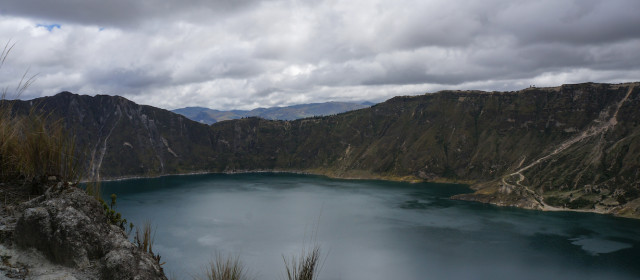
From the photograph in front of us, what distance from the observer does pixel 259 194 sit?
132m

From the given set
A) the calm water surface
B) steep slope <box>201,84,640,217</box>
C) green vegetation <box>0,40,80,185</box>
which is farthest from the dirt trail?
green vegetation <box>0,40,80,185</box>

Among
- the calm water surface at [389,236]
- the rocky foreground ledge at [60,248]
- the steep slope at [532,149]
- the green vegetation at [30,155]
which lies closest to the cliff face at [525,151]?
the steep slope at [532,149]

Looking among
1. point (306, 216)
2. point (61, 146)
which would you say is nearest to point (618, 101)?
point (306, 216)

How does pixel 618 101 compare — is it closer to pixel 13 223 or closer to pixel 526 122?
pixel 526 122

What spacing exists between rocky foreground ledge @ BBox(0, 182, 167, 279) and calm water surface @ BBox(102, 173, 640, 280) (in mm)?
41553

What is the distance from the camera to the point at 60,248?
6.50 meters

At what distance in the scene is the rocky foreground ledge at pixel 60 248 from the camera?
623 cm

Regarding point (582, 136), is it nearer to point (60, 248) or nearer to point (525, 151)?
point (525, 151)

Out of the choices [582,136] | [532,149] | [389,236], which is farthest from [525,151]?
[389,236]

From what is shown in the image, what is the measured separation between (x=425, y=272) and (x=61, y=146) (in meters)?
54.7

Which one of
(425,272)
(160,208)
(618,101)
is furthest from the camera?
(618,101)

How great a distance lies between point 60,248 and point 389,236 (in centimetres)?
7353

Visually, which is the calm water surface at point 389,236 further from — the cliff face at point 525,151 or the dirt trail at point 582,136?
the dirt trail at point 582,136

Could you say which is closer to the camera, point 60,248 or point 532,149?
point 60,248
